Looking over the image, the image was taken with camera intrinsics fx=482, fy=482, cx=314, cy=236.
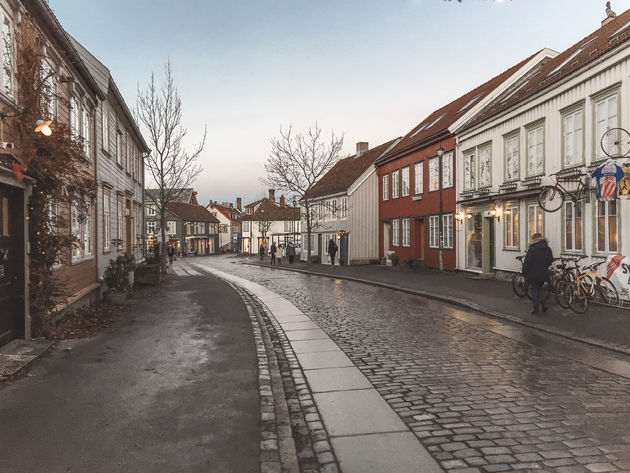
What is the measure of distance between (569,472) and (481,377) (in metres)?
2.52

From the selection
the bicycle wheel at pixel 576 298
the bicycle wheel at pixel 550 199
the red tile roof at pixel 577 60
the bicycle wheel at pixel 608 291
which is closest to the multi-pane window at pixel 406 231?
the red tile roof at pixel 577 60

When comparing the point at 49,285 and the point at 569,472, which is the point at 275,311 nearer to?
the point at 49,285

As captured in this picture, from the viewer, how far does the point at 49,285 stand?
7.98m

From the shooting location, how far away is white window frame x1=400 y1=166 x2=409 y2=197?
27.2 meters

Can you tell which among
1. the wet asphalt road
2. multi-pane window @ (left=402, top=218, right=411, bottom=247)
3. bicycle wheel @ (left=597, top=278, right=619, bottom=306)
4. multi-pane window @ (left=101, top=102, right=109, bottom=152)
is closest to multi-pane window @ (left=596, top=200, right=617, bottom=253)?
bicycle wheel @ (left=597, top=278, right=619, bottom=306)

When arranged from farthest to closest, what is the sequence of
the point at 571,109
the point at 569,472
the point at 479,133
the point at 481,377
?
the point at 479,133
the point at 571,109
the point at 481,377
the point at 569,472

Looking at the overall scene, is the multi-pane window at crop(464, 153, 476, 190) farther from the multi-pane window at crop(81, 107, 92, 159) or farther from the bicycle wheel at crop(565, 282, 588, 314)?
the multi-pane window at crop(81, 107, 92, 159)

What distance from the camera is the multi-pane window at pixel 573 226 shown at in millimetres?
13289

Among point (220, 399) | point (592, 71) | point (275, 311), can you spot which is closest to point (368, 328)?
point (275, 311)

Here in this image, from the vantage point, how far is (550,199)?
1419cm

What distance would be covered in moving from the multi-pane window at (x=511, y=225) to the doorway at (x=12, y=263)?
49.6 feet

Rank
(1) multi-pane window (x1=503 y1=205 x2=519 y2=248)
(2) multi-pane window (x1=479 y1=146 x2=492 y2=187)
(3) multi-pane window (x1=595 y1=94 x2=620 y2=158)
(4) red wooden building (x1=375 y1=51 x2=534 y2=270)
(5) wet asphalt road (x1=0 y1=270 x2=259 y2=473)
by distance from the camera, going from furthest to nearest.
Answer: (4) red wooden building (x1=375 y1=51 x2=534 y2=270), (2) multi-pane window (x1=479 y1=146 x2=492 y2=187), (1) multi-pane window (x1=503 y1=205 x2=519 y2=248), (3) multi-pane window (x1=595 y1=94 x2=620 y2=158), (5) wet asphalt road (x1=0 y1=270 x2=259 y2=473)

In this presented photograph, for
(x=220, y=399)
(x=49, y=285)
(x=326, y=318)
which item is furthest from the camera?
(x=326, y=318)

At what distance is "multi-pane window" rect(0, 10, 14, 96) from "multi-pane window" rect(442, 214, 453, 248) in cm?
1877
